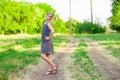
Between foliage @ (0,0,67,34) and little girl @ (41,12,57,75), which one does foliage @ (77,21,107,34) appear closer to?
foliage @ (0,0,67,34)

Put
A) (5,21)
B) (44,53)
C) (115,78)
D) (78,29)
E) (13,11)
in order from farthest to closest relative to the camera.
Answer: (78,29), (13,11), (5,21), (44,53), (115,78)

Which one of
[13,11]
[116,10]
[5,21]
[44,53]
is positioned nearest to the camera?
[44,53]

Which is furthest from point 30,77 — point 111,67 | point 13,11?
point 13,11

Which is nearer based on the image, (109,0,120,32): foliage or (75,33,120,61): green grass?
(75,33,120,61): green grass

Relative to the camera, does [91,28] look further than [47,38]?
Yes

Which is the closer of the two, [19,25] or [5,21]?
[5,21]

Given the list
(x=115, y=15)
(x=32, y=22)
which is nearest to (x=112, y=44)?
(x=115, y=15)

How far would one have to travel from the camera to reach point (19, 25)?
75375mm

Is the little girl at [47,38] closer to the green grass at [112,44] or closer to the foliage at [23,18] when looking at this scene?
the green grass at [112,44]

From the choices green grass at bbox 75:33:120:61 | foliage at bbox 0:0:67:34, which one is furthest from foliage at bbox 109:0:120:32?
green grass at bbox 75:33:120:61

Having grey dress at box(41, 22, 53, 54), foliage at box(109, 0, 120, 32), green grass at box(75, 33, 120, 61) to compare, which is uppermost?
foliage at box(109, 0, 120, 32)

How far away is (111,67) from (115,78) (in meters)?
2.61

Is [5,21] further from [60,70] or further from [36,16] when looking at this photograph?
[60,70]

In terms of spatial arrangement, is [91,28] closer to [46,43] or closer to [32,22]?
[32,22]
